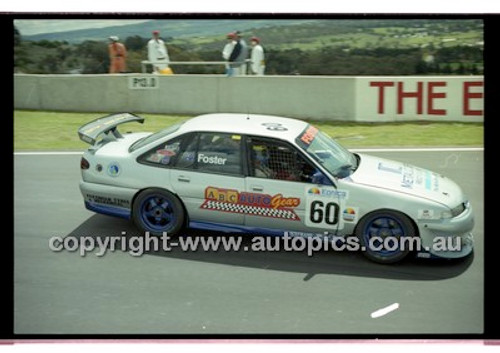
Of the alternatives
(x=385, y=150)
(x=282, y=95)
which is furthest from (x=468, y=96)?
(x=282, y=95)

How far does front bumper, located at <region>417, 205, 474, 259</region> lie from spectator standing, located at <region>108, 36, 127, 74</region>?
17.7 ft

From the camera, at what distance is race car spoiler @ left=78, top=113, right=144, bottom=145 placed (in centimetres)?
846

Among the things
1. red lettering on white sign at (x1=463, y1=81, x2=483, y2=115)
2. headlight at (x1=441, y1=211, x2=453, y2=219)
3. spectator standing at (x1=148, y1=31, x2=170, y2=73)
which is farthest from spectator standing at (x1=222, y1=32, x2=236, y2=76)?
red lettering on white sign at (x1=463, y1=81, x2=483, y2=115)

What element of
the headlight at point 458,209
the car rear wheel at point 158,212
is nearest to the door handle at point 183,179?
the car rear wheel at point 158,212

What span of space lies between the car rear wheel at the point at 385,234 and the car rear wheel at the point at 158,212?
6.22 ft

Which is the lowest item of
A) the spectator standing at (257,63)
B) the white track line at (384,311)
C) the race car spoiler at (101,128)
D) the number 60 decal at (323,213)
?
the white track line at (384,311)

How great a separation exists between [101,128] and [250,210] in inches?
80.0

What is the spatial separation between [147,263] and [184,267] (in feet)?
1.30

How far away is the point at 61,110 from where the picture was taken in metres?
11.7

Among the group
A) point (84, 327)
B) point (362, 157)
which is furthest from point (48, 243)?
point (362, 157)

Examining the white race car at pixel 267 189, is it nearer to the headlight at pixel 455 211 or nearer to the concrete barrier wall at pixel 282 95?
the headlight at pixel 455 211

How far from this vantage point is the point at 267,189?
777cm

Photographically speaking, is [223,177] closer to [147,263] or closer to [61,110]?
[147,263]

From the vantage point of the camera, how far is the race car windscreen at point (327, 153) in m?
7.93
